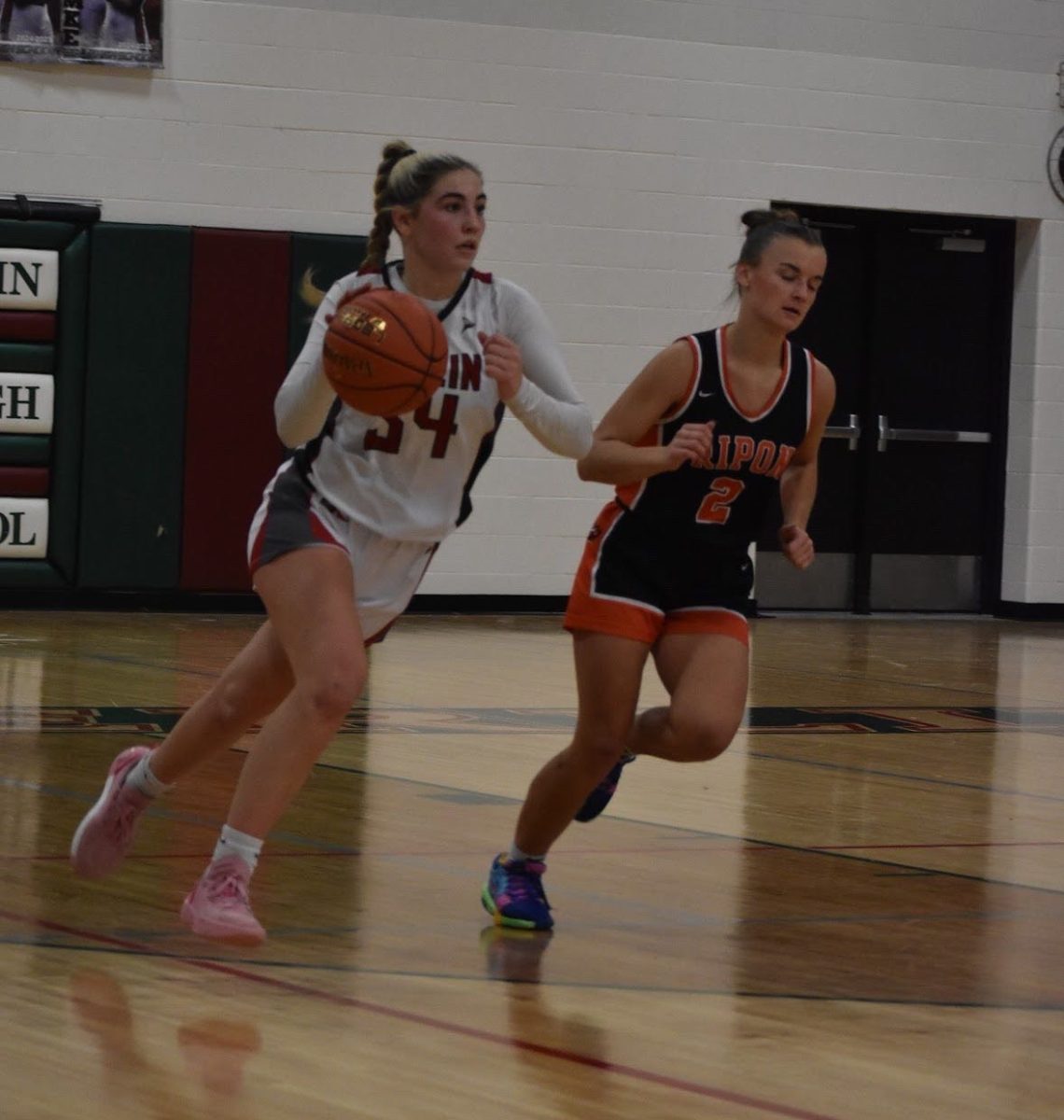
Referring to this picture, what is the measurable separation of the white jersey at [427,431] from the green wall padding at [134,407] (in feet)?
24.2

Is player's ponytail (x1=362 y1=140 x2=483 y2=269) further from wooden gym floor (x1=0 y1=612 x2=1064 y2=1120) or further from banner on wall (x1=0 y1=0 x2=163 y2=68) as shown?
banner on wall (x1=0 y1=0 x2=163 y2=68)

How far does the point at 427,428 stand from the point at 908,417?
9.34 m

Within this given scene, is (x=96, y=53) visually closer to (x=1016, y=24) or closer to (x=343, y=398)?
(x=1016, y=24)

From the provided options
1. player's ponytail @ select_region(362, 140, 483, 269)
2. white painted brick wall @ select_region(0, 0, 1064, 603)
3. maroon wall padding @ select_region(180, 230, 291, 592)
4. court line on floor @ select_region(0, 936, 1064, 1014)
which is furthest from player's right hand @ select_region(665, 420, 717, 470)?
white painted brick wall @ select_region(0, 0, 1064, 603)

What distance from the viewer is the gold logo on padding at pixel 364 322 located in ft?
11.4

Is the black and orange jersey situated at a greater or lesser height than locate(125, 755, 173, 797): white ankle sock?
greater

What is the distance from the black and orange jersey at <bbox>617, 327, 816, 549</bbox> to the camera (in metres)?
4.00

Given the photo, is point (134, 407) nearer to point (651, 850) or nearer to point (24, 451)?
point (24, 451)

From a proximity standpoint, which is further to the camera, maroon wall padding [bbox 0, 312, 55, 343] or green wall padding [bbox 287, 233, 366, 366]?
green wall padding [bbox 287, 233, 366, 366]

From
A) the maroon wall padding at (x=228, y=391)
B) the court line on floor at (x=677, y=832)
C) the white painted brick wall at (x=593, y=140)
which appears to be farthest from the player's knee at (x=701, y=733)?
the white painted brick wall at (x=593, y=140)

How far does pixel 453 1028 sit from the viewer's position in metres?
2.97

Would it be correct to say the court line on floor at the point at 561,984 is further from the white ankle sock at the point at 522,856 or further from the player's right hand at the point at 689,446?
the player's right hand at the point at 689,446

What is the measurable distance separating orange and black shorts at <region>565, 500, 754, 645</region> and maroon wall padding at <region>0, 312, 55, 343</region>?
23.9ft

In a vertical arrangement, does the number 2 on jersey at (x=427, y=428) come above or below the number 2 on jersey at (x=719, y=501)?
above
